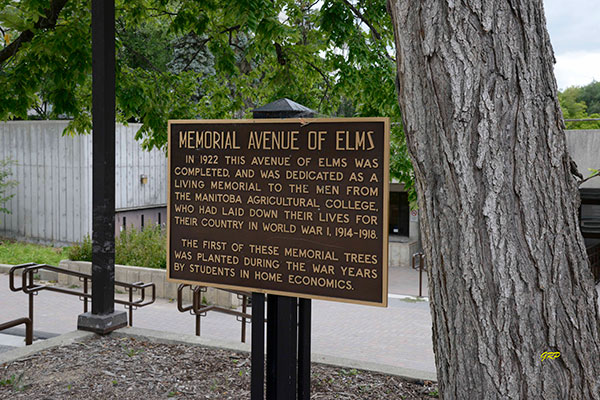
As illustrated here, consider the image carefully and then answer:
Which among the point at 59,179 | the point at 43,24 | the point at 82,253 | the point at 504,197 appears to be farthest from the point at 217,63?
the point at 59,179

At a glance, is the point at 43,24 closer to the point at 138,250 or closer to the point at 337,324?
the point at 138,250

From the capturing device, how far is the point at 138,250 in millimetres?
14180

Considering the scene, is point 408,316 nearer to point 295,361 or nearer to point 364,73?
point 364,73

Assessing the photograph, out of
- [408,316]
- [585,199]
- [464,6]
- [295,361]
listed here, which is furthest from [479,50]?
[585,199]

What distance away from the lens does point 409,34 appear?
9.57 ft

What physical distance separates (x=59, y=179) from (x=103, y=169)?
13644 millimetres

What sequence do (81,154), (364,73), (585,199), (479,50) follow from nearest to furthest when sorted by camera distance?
(479,50)
(364,73)
(585,199)
(81,154)

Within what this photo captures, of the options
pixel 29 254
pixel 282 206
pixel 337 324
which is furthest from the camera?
pixel 29 254

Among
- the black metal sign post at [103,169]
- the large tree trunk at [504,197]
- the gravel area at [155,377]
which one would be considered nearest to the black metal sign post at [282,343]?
the gravel area at [155,377]

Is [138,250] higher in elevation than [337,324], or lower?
higher

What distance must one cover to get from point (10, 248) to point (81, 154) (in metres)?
3.47

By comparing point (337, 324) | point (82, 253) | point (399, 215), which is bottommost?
point (337, 324)

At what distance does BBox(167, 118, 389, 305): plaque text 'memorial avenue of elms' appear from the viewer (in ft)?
12.4

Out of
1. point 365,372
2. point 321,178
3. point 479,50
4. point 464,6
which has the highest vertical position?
point 464,6
